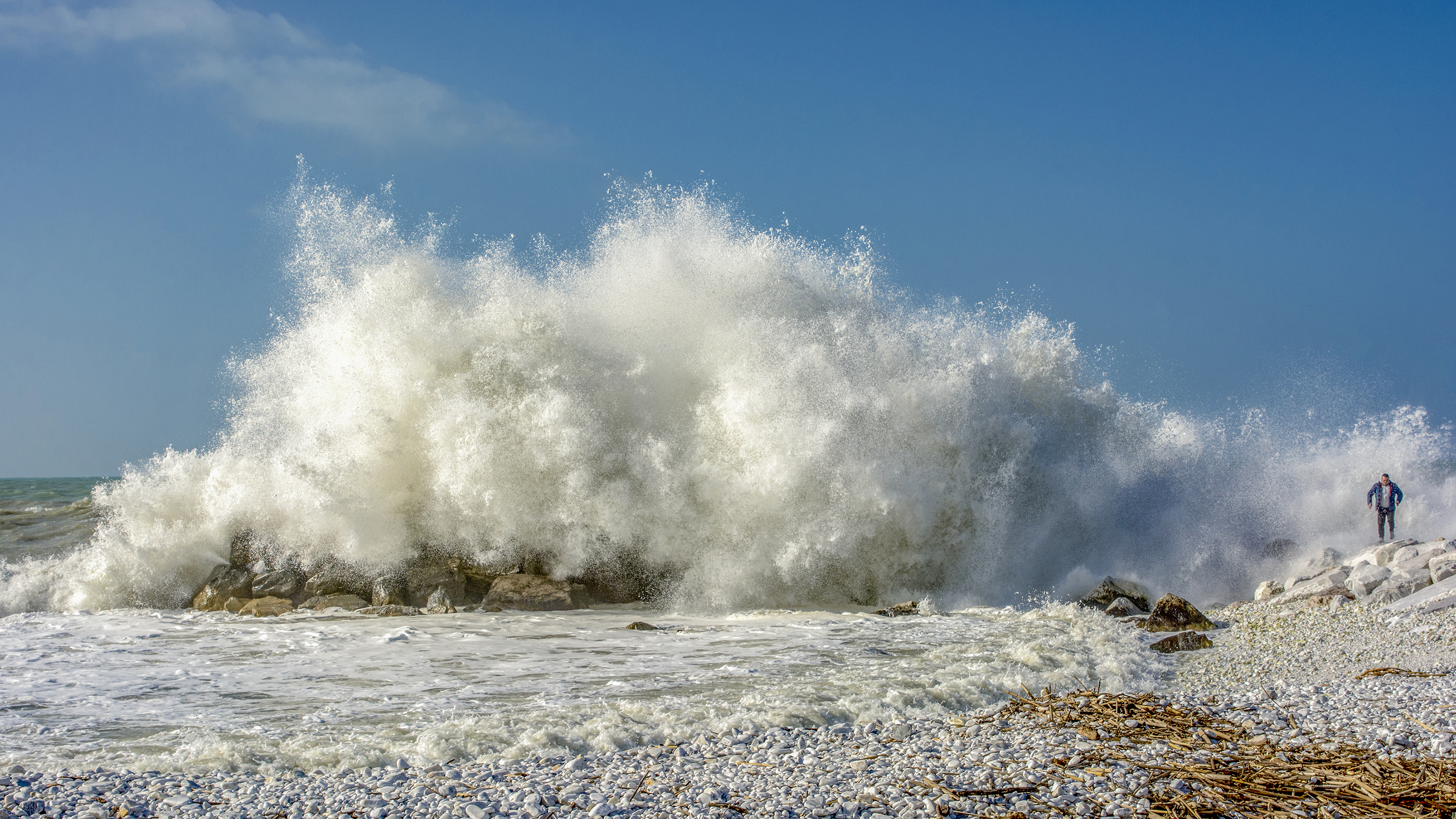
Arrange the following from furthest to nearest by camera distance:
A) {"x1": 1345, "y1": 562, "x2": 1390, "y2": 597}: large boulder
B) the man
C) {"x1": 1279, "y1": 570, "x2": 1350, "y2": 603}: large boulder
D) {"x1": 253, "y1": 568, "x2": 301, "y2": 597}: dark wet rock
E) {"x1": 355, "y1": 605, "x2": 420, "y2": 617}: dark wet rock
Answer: the man
{"x1": 253, "y1": 568, "x2": 301, "y2": 597}: dark wet rock
{"x1": 355, "y1": 605, "x2": 420, "y2": 617}: dark wet rock
{"x1": 1279, "y1": 570, "x2": 1350, "y2": 603}: large boulder
{"x1": 1345, "y1": 562, "x2": 1390, "y2": 597}: large boulder

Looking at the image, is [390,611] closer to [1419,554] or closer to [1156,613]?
[1156,613]

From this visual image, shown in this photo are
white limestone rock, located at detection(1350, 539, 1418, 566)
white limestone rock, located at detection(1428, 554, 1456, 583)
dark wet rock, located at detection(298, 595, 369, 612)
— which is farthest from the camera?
dark wet rock, located at detection(298, 595, 369, 612)

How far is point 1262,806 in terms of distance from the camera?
2840 mm

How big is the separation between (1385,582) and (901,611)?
Result: 4.37 metres

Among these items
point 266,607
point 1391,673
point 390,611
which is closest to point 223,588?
point 266,607

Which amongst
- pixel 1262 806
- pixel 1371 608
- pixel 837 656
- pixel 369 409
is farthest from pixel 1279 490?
pixel 369 409

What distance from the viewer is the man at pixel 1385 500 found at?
1208 cm

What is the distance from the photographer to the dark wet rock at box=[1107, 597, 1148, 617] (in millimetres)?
8414

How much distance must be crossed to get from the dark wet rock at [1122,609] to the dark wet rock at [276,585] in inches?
343

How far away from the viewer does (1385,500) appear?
12.2 meters

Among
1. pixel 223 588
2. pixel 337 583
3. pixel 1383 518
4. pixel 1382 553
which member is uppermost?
pixel 1383 518

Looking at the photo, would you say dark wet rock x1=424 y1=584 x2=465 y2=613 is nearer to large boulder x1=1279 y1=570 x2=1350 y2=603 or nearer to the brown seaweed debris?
the brown seaweed debris

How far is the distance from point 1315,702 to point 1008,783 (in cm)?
231

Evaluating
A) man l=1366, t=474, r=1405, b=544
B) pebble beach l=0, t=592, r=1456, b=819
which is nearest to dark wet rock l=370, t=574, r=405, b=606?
pebble beach l=0, t=592, r=1456, b=819
